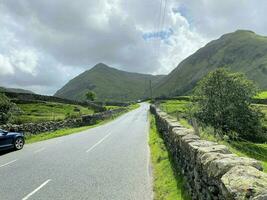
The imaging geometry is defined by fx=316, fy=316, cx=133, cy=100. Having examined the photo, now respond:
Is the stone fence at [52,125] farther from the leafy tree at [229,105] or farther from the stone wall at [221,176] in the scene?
the stone wall at [221,176]

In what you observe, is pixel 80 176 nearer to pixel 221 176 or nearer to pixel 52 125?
pixel 221 176

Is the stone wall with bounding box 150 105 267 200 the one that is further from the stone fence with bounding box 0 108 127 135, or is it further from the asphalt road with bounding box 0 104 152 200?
the stone fence with bounding box 0 108 127 135

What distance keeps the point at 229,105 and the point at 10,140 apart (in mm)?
27143

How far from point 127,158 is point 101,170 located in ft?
8.73

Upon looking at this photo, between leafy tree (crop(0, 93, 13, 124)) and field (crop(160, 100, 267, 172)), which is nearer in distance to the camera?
field (crop(160, 100, 267, 172))

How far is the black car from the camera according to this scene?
780 inches

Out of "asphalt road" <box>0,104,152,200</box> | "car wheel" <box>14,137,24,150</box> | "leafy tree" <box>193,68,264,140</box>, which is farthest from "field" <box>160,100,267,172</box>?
"car wheel" <box>14,137,24,150</box>

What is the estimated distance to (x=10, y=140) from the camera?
2044 cm

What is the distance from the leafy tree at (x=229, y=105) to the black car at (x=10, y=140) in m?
23.0

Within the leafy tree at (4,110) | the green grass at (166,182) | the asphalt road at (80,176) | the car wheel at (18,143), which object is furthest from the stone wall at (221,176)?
the leafy tree at (4,110)

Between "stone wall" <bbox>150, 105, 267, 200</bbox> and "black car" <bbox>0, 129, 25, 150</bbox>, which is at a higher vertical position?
"stone wall" <bbox>150, 105, 267, 200</bbox>

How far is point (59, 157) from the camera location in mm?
15633

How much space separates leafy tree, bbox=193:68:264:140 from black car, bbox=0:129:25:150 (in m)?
23.0

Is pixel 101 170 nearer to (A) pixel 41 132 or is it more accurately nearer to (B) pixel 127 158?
(B) pixel 127 158
